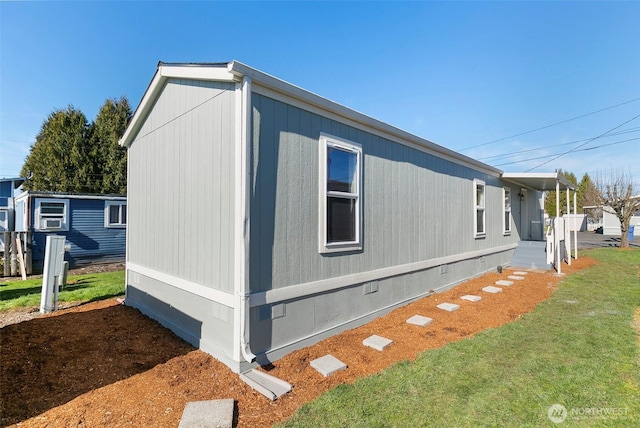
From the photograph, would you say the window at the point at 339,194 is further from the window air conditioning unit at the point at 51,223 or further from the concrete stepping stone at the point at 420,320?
the window air conditioning unit at the point at 51,223

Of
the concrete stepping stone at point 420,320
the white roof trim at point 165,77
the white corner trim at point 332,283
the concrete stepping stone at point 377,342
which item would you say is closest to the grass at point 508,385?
the concrete stepping stone at point 377,342

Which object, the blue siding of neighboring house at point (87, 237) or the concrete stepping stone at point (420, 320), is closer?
the concrete stepping stone at point (420, 320)

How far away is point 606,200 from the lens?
1647 cm

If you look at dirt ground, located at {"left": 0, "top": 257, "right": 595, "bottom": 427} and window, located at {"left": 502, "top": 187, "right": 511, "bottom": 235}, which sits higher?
window, located at {"left": 502, "top": 187, "right": 511, "bottom": 235}

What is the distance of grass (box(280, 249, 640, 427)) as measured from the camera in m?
2.27

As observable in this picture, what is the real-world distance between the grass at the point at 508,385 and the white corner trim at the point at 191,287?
4.51ft

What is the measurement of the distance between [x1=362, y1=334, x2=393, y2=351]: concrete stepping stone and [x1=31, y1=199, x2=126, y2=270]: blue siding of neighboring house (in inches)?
475

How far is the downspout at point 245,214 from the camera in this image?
3.01 m

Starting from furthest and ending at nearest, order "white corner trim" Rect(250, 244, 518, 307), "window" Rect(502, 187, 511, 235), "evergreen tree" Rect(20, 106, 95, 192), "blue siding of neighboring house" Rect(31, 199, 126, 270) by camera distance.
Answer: "evergreen tree" Rect(20, 106, 95, 192), "blue siding of neighboring house" Rect(31, 199, 126, 270), "window" Rect(502, 187, 511, 235), "white corner trim" Rect(250, 244, 518, 307)

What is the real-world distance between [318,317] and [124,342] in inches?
98.7

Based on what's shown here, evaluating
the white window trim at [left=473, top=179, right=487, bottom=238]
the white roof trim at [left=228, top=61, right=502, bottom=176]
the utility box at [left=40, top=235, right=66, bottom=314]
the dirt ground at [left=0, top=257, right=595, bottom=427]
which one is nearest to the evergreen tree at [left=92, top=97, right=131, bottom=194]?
the utility box at [left=40, top=235, right=66, bottom=314]

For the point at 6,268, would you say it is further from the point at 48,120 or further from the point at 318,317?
the point at 48,120

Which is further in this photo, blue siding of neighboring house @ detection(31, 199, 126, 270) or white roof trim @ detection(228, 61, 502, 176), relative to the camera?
blue siding of neighboring house @ detection(31, 199, 126, 270)

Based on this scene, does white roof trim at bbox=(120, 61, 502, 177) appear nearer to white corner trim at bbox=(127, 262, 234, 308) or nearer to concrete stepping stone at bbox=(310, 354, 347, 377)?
white corner trim at bbox=(127, 262, 234, 308)
